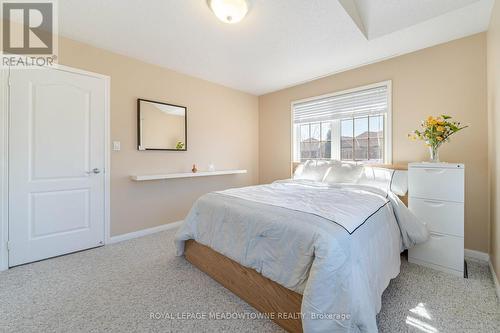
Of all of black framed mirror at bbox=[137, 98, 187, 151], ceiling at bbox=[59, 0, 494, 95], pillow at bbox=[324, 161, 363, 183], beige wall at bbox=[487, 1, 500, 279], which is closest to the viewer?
beige wall at bbox=[487, 1, 500, 279]

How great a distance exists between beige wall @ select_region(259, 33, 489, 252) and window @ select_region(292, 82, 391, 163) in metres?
0.14

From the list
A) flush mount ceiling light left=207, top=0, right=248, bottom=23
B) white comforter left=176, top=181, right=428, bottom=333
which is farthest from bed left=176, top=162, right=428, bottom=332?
flush mount ceiling light left=207, top=0, right=248, bottom=23

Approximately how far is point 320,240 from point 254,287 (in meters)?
0.69

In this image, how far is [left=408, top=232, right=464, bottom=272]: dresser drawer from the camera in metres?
2.00

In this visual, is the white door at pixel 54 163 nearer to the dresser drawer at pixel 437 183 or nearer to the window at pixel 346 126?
the window at pixel 346 126

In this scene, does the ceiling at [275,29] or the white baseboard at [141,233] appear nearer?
the ceiling at [275,29]

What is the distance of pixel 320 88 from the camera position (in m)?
3.66

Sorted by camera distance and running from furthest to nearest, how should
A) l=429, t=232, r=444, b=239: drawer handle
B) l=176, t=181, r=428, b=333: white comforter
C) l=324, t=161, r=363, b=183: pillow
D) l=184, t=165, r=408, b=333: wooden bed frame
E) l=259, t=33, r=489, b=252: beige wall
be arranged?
l=324, t=161, r=363, b=183: pillow
l=259, t=33, r=489, b=252: beige wall
l=429, t=232, r=444, b=239: drawer handle
l=184, t=165, r=408, b=333: wooden bed frame
l=176, t=181, r=428, b=333: white comforter

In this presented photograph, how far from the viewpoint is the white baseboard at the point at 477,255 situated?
2.27 metres

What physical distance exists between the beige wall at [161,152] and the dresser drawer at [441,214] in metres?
2.90

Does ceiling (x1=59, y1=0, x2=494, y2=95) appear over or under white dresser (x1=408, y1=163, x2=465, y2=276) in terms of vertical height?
over

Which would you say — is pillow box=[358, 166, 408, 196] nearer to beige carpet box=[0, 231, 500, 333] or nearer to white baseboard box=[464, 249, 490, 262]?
beige carpet box=[0, 231, 500, 333]

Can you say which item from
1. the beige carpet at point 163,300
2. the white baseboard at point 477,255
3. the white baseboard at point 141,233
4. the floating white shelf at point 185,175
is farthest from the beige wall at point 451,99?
the white baseboard at point 141,233

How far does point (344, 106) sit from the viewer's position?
11.1 feet
